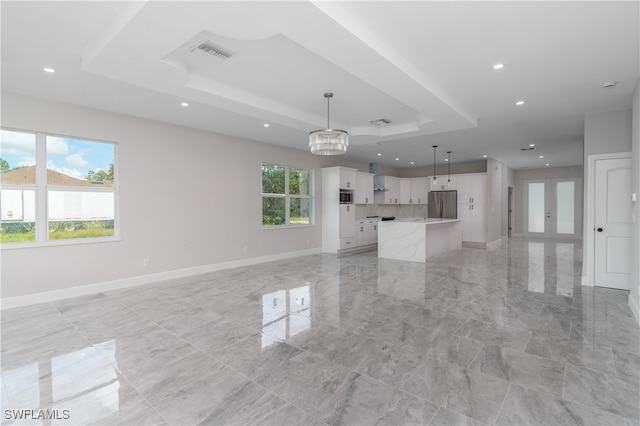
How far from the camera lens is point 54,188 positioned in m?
4.36

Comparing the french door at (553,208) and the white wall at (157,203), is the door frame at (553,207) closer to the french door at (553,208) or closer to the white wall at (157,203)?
the french door at (553,208)

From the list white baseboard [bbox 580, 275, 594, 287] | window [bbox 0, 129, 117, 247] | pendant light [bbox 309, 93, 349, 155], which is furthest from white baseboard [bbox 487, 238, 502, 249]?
window [bbox 0, 129, 117, 247]

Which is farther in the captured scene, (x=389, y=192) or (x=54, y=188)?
(x=389, y=192)

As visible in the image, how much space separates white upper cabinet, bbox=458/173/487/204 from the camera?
9.51 metres

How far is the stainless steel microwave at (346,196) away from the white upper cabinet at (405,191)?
332cm

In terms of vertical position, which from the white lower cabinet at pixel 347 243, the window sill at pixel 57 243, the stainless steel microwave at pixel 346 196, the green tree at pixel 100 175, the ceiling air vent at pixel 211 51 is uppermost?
the ceiling air vent at pixel 211 51

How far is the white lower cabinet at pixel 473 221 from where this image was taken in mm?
9391

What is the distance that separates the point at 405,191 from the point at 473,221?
2569 millimetres

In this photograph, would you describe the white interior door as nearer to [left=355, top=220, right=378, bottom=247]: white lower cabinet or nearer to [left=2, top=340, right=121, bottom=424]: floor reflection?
[left=355, top=220, right=378, bottom=247]: white lower cabinet

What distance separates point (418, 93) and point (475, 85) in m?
0.75

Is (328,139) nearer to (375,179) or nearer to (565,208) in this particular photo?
(375,179)

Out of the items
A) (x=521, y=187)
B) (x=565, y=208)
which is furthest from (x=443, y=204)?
(x=565, y=208)

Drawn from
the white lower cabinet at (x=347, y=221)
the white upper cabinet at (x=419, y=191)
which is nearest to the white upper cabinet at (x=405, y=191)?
the white upper cabinet at (x=419, y=191)

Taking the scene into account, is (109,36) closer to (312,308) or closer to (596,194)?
(312,308)
